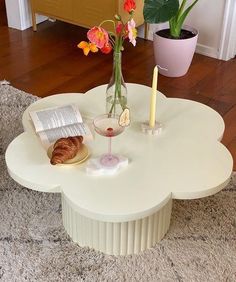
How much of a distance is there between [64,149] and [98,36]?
0.39 meters

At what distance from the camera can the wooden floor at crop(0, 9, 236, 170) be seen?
292cm

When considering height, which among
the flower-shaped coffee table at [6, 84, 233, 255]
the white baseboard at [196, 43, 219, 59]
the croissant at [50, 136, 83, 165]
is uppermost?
the croissant at [50, 136, 83, 165]

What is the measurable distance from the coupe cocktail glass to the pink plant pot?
1.12m

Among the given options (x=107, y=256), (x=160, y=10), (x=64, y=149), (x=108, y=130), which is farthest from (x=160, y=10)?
(x=107, y=256)

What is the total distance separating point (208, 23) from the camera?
3.21 m

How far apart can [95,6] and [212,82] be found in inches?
33.5

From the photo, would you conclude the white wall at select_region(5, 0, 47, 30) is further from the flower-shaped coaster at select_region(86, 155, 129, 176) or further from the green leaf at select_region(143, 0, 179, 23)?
the flower-shaped coaster at select_region(86, 155, 129, 176)

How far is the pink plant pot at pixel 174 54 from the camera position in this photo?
2914 millimetres

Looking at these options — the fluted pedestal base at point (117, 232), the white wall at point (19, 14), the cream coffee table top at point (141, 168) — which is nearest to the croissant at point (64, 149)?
the cream coffee table top at point (141, 168)

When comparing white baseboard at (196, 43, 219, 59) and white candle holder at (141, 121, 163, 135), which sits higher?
white candle holder at (141, 121, 163, 135)

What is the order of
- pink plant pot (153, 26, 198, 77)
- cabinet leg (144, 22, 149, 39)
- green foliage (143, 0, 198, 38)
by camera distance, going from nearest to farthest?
green foliage (143, 0, 198, 38) → pink plant pot (153, 26, 198, 77) → cabinet leg (144, 22, 149, 39)

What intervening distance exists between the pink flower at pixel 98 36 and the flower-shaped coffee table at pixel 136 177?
13.7 inches

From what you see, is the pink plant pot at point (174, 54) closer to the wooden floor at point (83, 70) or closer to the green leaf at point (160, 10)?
the wooden floor at point (83, 70)

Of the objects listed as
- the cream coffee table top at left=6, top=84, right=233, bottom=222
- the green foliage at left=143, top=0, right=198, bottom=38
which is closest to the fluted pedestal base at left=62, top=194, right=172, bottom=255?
the cream coffee table top at left=6, top=84, right=233, bottom=222
